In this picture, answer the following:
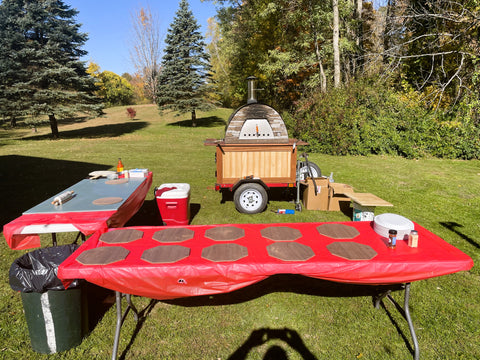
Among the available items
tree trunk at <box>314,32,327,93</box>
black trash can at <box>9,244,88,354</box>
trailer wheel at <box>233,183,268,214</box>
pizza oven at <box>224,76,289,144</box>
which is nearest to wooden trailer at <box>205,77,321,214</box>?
trailer wheel at <box>233,183,268,214</box>

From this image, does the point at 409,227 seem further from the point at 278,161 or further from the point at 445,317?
the point at 278,161

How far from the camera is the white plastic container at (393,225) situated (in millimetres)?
3402

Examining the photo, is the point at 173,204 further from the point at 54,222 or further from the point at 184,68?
the point at 184,68

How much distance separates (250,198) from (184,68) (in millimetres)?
23027

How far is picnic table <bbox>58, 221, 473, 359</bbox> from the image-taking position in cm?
286

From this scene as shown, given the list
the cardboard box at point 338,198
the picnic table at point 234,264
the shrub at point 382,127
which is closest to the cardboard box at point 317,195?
the cardboard box at point 338,198

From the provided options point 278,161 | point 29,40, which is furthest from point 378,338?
point 29,40

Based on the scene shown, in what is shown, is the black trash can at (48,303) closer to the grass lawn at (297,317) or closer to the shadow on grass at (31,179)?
the grass lawn at (297,317)

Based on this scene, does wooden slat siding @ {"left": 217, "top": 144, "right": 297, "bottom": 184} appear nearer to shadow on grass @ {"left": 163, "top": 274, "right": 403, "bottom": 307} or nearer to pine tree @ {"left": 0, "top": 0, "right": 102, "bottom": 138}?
shadow on grass @ {"left": 163, "top": 274, "right": 403, "bottom": 307}

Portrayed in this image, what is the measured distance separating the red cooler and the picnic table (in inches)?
99.5

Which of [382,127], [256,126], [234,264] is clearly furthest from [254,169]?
[382,127]

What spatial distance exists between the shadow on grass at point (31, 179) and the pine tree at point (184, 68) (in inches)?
562

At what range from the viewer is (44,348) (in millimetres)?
3248

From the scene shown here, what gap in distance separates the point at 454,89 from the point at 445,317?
16.2 m
